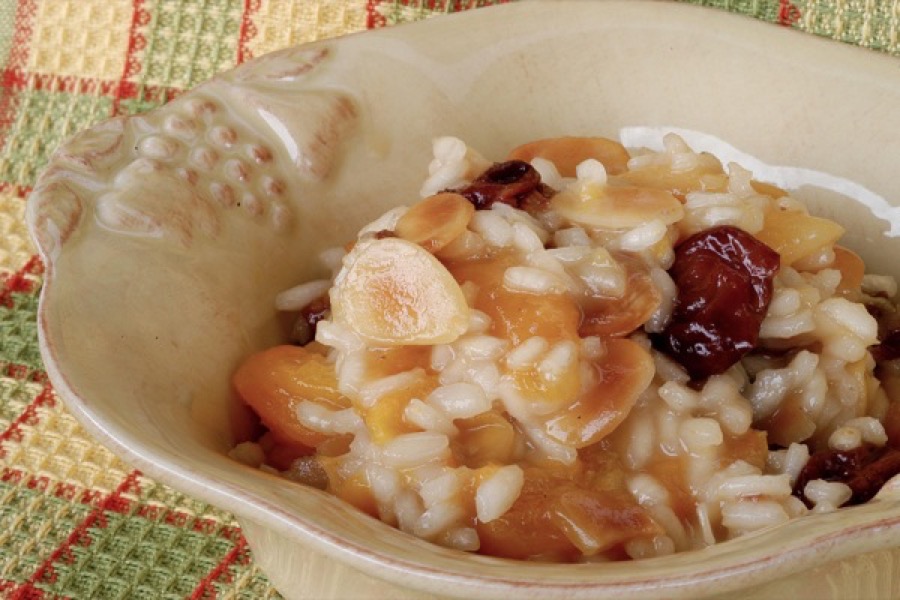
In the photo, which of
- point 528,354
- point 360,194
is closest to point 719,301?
point 528,354

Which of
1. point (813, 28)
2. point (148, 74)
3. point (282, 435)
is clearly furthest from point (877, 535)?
point (148, 74)

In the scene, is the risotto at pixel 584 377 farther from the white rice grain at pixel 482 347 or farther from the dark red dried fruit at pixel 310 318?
the dark red dried fruit at pixel 310 318

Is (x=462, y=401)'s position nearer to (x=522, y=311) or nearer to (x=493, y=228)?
(x=522, y=311)

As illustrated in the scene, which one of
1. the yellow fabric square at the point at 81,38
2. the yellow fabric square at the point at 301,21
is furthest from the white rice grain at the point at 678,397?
the yellow fabric square at the point at 81,38

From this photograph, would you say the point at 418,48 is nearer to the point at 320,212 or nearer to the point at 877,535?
the point at 320,212

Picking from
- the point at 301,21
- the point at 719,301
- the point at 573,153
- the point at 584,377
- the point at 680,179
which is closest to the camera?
the point at 584,377

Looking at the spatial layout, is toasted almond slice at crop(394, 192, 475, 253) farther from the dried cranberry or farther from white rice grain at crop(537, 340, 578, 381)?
the dried cranberry

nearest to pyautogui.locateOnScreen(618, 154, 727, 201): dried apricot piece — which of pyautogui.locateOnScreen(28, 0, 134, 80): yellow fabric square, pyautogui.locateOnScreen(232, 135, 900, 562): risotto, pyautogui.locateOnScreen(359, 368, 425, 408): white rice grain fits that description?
pyautogui.locateOnScreen(232, 135, 900, 562): risotto
